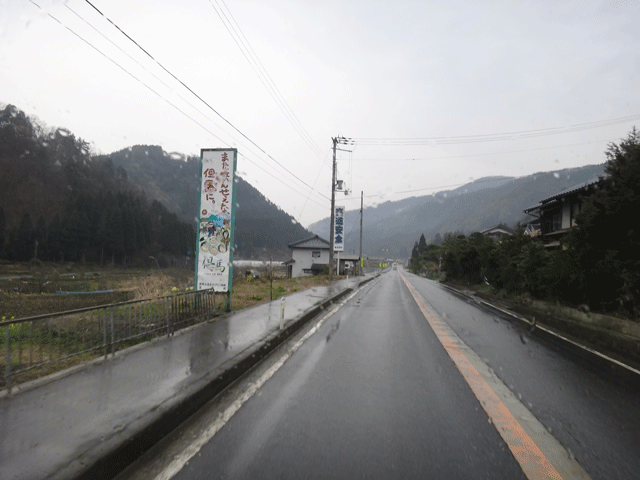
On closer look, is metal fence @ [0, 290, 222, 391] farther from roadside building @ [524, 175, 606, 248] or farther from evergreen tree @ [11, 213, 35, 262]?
evergreen tree @ [11, 213, 35, 262]

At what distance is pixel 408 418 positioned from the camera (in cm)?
351

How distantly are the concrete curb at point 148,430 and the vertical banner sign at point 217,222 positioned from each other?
433 centimetres

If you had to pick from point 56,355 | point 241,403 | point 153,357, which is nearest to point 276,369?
point 241,403

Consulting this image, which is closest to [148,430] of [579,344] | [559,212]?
[579,344]

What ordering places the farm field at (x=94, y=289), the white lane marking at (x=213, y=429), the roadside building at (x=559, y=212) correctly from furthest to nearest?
the roadside building at (x=559, y=212)
the farm field at (x=94, y=289)
the white lane marking at (x=213, y=429)

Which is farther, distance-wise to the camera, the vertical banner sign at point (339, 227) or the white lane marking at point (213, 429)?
the vertical banner sign at point (339, 227)

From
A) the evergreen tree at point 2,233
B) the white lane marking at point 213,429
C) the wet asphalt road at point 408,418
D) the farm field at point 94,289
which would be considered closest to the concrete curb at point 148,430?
the white lane marking at point 213,429

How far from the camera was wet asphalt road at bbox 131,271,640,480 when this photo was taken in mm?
2650

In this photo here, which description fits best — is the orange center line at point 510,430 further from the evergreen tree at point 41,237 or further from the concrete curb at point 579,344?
the evergreen tree at point 41,237

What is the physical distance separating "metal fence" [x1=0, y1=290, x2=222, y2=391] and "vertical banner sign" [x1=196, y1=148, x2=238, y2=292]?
6.11 ft

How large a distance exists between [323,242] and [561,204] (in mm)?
34939

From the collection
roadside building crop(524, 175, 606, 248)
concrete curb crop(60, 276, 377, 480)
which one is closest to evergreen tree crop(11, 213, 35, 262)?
concrete curb crop(60, 276, 377, 480)

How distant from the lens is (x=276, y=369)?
207 inches

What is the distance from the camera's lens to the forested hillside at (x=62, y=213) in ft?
126
